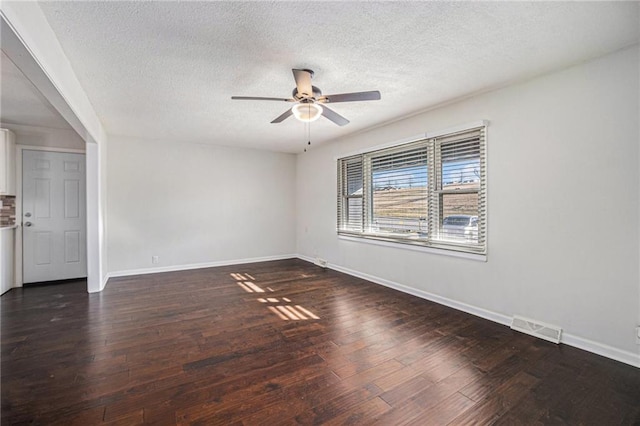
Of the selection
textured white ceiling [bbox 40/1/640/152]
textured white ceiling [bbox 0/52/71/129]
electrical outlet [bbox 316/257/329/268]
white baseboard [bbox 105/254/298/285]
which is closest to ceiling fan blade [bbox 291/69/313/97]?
textured white ceiling [bbox 40/1/640/152]

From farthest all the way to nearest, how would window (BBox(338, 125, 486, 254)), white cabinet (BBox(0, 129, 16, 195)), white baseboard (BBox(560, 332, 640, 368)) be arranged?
white cabinet (BBox(0, 129, 16, 195))
window (BBox(338, 125, 486, 254))
white baseboard (BBox(560, 332, 640, 368))

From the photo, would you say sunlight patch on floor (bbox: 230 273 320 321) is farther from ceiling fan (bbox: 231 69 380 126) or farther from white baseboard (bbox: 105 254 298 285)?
ceiling fan (bbox: 231 69 380 126)

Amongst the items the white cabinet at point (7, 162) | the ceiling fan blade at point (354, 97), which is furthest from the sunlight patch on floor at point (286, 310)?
the white cabinet at point (7, 162)

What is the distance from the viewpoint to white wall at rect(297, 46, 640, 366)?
2256mm

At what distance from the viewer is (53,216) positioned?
4.53 meters

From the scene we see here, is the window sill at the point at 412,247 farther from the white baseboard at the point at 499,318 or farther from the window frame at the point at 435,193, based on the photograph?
the white baseboard at the point at 499,318

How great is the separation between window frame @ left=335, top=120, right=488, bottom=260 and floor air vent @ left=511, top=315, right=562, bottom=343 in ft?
2.26

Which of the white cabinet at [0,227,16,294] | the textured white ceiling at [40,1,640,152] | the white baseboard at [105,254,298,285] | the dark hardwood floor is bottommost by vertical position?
the dark hardwood floor

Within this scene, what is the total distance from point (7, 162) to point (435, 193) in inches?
236

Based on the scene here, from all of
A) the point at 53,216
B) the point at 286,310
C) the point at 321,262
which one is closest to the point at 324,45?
the point at 286,310

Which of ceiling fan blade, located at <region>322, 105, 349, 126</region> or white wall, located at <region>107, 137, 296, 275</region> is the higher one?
ceiling fan blade, located at <region>322, 105, 349, 126</region>

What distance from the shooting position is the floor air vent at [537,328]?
2.59 m

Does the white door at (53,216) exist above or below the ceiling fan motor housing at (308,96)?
below

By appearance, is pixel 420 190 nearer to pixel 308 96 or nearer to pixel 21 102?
pixel 308 96
